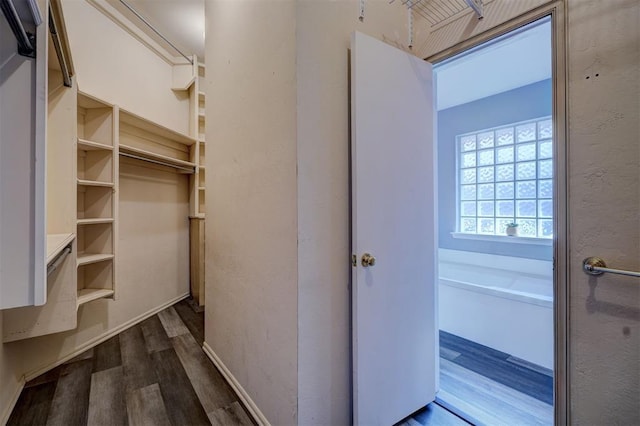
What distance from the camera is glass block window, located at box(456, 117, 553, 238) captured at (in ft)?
10.4

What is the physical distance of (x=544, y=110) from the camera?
10.1ft

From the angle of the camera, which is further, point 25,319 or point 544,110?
point 544,110

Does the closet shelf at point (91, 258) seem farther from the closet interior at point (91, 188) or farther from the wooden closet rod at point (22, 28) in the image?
the wooden closet rod at point (22, 28)

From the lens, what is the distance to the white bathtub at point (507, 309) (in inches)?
83.9

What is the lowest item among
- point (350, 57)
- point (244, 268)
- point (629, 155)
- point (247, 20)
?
point (244, 268)

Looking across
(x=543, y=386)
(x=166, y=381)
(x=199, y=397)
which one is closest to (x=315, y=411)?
(x=199, y=397)

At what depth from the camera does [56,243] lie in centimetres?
158

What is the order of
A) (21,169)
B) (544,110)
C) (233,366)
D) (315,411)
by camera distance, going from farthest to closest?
(544,110) → (233,366) → (315,411) → (21,169)

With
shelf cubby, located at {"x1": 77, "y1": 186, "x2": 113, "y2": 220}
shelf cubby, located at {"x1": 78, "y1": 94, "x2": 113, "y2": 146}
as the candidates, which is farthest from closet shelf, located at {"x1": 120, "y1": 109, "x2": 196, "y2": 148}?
shelf cubby, located at {"x1": 77, "y1": 186, "x2": 113, "y2": 220}

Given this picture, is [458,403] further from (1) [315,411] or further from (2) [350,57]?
(2) [350,57]

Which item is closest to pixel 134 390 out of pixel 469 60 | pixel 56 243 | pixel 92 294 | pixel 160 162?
pixel 92 294

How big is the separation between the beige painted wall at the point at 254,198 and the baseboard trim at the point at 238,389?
4cm

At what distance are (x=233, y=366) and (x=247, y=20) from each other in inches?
85.9

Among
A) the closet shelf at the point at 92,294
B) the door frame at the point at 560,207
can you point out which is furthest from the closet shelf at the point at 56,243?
the door frame at the point at 560,207
